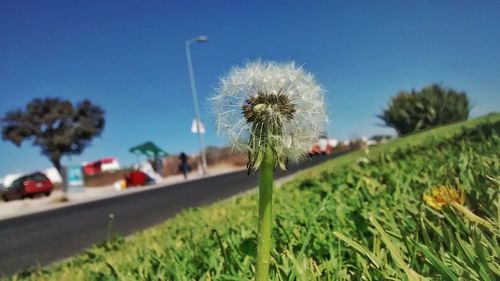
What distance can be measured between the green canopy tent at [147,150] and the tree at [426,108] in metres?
21.2

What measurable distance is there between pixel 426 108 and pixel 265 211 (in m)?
40.4

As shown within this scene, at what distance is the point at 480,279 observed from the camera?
107 cm

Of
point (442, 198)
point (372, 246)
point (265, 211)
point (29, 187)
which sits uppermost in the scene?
point (29, 187)

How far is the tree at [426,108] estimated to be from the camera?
3831cm

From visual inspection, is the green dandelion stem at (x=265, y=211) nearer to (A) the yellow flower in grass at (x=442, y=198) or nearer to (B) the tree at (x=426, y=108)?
(A) the yellow flower in grass at (x=442, y=198)

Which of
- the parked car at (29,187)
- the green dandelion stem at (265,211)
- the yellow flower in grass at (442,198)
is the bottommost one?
the yellow flower in grass at (442,198)

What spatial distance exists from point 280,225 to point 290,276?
3.46 ft

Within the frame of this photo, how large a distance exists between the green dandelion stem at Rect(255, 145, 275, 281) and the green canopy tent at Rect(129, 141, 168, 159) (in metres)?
47.4

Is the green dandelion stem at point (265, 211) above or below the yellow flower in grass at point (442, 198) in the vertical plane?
above

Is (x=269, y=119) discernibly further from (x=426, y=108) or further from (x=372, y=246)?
(x=426, y=108)

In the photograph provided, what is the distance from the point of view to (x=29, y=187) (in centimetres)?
3431

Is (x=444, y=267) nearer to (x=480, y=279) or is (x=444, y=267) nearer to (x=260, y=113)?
(x=480, y=279)

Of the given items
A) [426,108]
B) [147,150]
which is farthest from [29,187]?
[426,108]

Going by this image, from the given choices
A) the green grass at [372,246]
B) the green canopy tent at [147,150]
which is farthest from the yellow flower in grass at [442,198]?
the green canopy tent at [147,150]
